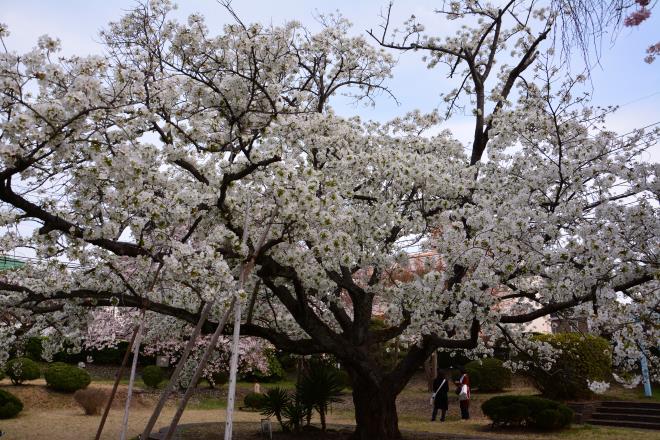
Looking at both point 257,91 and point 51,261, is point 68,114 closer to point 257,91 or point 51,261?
point 51,261

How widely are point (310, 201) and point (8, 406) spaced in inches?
452

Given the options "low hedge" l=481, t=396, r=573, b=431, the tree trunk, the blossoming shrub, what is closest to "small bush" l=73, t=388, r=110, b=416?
the tree trunk

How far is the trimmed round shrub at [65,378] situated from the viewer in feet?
54.0

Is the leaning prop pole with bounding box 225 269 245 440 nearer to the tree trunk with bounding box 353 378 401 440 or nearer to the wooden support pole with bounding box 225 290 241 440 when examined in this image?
the wooden support pole with bounding box 225 290 241 440

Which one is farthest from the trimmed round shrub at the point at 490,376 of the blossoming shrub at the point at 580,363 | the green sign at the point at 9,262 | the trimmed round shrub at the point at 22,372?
the trimmed round shrub at the point at 22,372

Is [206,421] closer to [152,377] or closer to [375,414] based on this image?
[375,414]

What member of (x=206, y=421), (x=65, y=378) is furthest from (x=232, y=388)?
(x=65, y=378)

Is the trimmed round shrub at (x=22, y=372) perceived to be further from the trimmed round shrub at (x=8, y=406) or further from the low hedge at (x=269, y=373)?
the low hedge at (x=269, y=373)

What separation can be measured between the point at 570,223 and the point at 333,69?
5786mm

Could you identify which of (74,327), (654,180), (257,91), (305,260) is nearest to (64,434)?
(74,327)

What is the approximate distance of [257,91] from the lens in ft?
26.4

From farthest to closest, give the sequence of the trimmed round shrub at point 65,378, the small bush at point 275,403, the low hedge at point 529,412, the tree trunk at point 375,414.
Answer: the trimmed round shrub at point 65,378 → the low hedge at point 529,412 → the small bush at point 275,403 → the tree trunk at point 375,414

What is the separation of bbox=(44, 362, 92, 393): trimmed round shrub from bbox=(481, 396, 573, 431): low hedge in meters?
11.5

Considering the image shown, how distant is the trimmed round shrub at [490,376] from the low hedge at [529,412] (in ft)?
16.1
